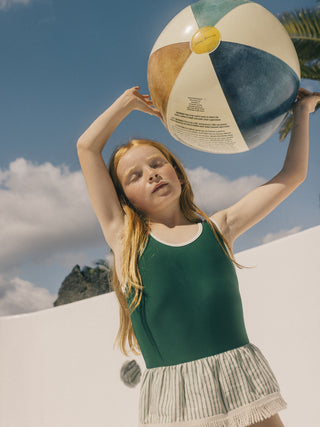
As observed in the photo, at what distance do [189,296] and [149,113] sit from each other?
0.81 metres

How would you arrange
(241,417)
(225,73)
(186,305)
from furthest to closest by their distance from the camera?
(225,73) < (186,305) < (241,417)

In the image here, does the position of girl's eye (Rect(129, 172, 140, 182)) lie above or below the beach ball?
below

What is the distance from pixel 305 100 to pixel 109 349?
3.15m

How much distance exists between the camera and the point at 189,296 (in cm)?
149

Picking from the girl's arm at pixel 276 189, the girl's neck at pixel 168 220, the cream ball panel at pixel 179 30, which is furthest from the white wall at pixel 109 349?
the cream ball panel at pixel 179 30

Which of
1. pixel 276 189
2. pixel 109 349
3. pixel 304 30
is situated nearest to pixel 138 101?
pixel 276 189

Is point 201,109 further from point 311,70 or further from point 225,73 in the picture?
point 311,70

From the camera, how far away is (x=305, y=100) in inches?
70.3

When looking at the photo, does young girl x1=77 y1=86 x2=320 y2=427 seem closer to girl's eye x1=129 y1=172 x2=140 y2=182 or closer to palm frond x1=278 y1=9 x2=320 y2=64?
girl's eye x1=129 y1=172 x2=140 y2=182

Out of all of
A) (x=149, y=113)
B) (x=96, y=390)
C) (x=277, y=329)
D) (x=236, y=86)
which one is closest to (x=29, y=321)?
(x=96, y=390)

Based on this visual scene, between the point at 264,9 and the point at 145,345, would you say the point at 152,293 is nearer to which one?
the point at 145,345

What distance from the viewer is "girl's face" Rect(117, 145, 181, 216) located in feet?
5.57

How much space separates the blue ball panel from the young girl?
21 cm

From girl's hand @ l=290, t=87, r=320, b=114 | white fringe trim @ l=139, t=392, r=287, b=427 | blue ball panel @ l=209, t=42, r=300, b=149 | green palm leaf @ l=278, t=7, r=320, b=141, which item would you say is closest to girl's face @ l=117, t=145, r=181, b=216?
blue ball panel @ l=209, t=42, r=300, b=149
